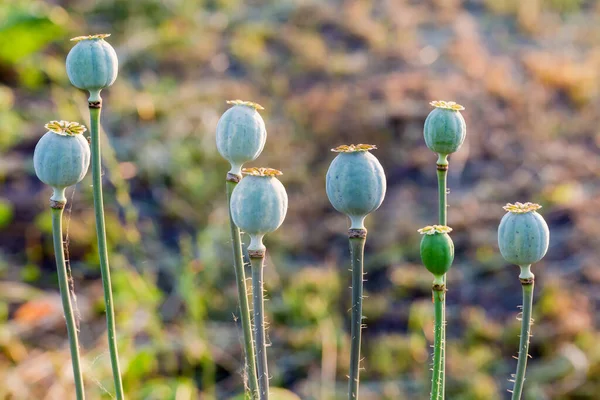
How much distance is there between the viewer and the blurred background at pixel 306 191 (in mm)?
1867

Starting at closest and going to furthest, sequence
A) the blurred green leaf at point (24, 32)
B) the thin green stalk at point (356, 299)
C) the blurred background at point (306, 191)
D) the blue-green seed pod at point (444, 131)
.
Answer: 1. the thin green stalk at point (356, 299)
2. the blue-green seed pod at point (444, 131)
3. the blurred background at point (306, 191)
4. the blurred green leaf at point (24, 32)

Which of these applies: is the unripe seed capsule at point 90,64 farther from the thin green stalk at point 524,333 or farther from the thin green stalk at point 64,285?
the thin green stalk at point 524,333

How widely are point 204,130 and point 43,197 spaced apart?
64 cm

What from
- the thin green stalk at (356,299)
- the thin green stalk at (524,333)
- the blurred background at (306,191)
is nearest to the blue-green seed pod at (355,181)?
the thin green stalk at (356,299)

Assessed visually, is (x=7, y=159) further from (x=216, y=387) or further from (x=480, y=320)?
(x=480, y=320)

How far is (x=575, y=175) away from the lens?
8.82ft

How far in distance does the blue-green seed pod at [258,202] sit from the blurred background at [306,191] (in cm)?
80

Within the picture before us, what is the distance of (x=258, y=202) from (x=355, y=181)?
67 millimetres

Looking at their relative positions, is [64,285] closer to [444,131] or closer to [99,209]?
[99,209]

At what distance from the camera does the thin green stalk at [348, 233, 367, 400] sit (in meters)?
0.51

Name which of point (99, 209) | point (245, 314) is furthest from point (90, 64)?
point (245, 314)

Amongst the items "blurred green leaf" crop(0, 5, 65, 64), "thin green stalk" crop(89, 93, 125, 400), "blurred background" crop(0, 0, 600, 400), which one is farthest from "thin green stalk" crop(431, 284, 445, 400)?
"blurred green leaf" crop(0, 5, 65, 64)

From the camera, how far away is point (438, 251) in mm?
551

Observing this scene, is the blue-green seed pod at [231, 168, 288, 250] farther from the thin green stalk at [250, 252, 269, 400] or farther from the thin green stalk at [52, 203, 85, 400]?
the thin green stalk at [52, 203, 85, 400]
